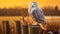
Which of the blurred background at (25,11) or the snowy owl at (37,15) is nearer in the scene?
the snowy owl at (37,15)

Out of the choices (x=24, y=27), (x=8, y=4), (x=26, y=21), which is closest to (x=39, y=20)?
(x=24, y=27)

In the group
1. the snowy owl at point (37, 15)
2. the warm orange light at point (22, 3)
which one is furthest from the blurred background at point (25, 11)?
the snowy owl at point (37, 15)

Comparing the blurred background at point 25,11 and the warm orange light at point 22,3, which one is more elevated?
the warm orange light at point 22,3

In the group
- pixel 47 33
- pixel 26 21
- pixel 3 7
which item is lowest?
pixel 47 33

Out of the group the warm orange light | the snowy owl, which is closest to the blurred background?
the warm orange light

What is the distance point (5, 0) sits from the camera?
2537 mm

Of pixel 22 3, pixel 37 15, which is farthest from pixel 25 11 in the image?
pixel 37 15

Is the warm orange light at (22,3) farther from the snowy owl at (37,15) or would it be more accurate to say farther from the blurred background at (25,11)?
the snowy owl at (37,15)

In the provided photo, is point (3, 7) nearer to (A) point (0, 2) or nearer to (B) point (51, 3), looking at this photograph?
(A) point (0, 2)

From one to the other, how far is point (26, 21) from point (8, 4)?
1.10 ft

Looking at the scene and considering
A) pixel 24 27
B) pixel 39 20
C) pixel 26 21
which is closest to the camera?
pixel 24 27

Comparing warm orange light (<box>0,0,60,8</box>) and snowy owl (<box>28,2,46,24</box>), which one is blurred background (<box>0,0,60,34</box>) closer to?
warm orange light (<box>0,0,60,8</box>)

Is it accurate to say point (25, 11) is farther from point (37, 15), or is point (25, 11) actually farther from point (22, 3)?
point (37, 15)

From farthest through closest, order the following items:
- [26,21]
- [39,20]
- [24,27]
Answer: [26,21] < [39,20] < [24,27]
